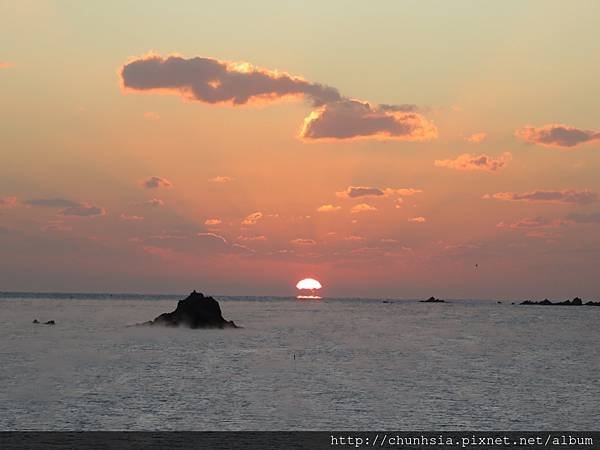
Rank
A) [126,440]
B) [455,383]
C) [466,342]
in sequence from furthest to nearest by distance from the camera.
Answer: [466,342] < [455,383] < [126,440]

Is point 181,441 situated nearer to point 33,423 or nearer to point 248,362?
point 33,423

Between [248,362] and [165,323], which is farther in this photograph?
[165,323]

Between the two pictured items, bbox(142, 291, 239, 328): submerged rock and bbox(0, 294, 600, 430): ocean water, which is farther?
bbox(142, 291, 239, 328): submerged rock

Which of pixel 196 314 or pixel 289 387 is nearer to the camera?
pixel 289 387

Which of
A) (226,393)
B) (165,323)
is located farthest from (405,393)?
(165,323)

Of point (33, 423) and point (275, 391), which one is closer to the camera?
point (33, 423)

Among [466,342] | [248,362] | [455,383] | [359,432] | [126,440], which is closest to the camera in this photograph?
[126,440]

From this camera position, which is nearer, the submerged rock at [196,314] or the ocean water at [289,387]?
the ocean water at [289,387]

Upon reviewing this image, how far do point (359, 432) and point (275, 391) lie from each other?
14.9m

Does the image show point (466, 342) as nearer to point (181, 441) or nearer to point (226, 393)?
point (226, 393)

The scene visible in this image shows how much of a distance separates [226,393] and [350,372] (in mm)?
17079

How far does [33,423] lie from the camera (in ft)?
109

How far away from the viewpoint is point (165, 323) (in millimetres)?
122438

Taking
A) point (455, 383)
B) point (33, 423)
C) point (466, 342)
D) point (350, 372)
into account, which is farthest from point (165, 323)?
point (33, 423)
